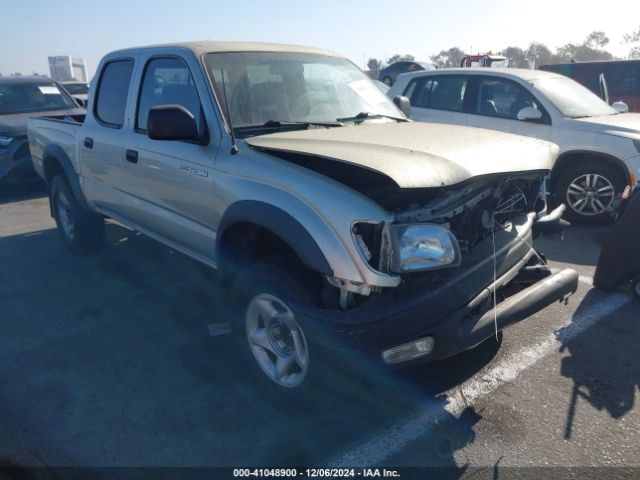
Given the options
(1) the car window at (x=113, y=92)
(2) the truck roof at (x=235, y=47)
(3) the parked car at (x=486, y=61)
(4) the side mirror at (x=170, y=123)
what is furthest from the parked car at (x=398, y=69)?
(4) the side mirror at (x=170, y=123)

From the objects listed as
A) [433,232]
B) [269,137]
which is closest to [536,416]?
[433,232]

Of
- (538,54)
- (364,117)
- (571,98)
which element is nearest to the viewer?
(364,117)

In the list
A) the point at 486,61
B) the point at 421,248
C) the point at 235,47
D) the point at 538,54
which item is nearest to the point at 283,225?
the point at 421,248

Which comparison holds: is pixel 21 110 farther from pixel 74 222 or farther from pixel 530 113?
pixel 530 113

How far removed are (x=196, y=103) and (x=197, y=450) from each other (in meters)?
2.19

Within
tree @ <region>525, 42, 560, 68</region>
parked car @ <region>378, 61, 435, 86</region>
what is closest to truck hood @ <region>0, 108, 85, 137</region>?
parked car @ <region>378, 61, 435, 86</region>

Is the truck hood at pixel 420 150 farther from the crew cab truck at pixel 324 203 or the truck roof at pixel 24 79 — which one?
the truck roof at pixel 24 79

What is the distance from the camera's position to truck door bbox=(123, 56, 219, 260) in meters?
3.55

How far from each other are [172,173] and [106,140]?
127cm

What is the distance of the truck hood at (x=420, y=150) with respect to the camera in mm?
2613

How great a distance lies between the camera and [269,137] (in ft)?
10.9

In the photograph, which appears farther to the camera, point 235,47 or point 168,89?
point 168,89

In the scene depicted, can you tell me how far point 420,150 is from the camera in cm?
291

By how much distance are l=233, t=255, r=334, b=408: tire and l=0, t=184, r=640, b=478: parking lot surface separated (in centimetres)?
13
